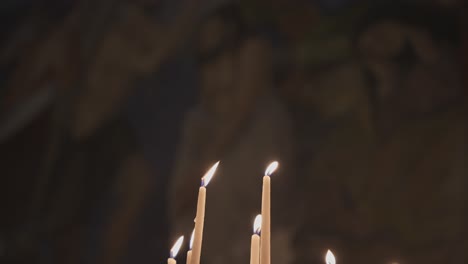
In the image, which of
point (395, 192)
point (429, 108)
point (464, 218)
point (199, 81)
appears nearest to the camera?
point (464, 218)

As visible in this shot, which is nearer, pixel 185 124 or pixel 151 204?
pixel 151 204

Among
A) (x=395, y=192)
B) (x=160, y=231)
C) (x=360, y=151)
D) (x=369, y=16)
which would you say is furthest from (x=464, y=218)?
(x=160, y=231)

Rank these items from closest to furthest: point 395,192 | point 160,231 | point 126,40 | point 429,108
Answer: point 395,192 < point 429,108 < point 160,231 < point 126,40

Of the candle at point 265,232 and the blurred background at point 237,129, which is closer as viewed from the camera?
the candle at point 265,232

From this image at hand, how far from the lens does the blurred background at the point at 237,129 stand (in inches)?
135

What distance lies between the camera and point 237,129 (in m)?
4.30

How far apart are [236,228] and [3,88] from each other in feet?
11.2

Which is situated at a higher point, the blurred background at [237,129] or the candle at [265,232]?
the blurred background at [237,129]

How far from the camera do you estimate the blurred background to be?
342 centimetres

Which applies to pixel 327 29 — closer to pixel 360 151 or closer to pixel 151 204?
pixel 360 151

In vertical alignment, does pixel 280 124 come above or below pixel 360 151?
above

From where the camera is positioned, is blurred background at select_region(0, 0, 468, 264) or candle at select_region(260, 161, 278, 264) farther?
blurred background at select_region(0, 0, 468, 264)

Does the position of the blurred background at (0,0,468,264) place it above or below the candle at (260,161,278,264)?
above

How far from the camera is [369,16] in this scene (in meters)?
4.25
